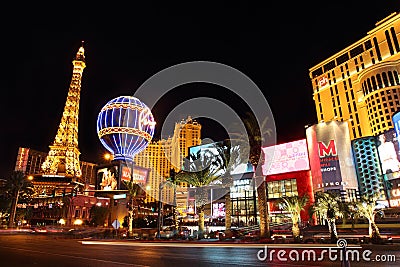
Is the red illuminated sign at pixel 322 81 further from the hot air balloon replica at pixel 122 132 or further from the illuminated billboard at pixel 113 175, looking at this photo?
the illuminated billboard at pixel 113 175

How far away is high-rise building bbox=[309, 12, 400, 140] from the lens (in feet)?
232

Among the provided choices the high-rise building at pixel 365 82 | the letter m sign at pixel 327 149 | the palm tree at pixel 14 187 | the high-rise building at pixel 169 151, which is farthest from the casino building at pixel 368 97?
the high-rise building at pixel 169 151

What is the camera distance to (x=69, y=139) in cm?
10350

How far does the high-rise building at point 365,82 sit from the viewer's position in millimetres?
70750

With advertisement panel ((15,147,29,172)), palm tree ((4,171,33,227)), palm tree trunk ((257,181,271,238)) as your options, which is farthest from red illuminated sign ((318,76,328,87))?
advertisement panel ((15,147,29,172))

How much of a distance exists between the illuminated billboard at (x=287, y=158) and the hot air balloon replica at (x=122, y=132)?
2899 cm

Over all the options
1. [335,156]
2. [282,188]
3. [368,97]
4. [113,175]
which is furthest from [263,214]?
[368,97]

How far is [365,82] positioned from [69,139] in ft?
325

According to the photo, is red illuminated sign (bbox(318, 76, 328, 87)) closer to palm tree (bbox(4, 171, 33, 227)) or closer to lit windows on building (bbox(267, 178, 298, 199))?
lit windows on building (bbox(267, 178, 298, 199))

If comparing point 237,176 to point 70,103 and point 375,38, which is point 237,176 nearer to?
point 375,38

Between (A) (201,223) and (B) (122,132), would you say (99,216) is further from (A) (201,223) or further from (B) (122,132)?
(A) (201,223)

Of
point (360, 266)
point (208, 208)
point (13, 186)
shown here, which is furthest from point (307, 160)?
point (13, 186)

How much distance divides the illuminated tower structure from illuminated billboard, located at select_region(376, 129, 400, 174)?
95000 mm

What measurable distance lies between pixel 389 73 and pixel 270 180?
143 feet
